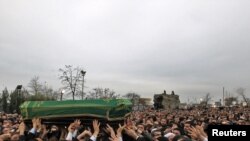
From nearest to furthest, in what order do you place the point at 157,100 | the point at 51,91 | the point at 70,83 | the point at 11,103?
the point at 11,103 < the point at 70,83 < the point at 157,100 < the point at 51,91

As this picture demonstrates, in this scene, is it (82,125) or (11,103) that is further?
(11,103)

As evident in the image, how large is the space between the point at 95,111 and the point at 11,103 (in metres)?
36.9

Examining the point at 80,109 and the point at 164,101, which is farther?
the point at 164,101

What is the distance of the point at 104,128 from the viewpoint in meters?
11.1

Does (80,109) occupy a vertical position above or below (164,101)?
above

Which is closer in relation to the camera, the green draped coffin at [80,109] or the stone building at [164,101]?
the green draped coffin at [80,109]

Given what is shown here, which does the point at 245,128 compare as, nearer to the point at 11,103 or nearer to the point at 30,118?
the point at 30,118

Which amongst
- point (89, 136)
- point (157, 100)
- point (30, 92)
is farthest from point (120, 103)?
point (30, 92)

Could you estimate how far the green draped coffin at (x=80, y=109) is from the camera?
11.5 m

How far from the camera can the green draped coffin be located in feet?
37.6

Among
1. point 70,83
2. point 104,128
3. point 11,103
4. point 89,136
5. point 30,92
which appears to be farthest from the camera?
point 30,92

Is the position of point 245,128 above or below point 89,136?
above

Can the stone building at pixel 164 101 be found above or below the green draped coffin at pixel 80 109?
below

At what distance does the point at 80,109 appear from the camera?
11.5 metres
